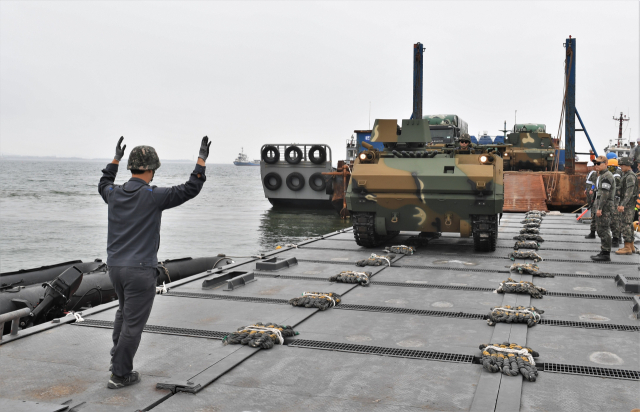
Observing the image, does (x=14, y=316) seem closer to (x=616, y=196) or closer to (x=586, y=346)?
(x=586, y=346)

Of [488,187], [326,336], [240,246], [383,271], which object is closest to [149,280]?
[326,336]

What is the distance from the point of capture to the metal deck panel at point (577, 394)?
3.80 metres

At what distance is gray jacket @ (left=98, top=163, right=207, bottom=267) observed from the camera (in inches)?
162

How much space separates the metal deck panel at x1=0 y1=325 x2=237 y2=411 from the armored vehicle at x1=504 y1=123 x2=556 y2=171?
2102 centimetres

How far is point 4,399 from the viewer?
3.81 m

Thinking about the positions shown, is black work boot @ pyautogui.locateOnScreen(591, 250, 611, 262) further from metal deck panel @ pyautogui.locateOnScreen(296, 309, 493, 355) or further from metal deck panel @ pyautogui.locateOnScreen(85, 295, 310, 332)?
metal deck panel @ pyautogui.locateOnScreen(85, 295, 310, 332)

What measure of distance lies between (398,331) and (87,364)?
106 inches

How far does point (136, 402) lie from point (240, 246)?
17086 millimetres

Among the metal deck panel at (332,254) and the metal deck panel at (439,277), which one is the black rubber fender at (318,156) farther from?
the metal deck panel at (439,277)

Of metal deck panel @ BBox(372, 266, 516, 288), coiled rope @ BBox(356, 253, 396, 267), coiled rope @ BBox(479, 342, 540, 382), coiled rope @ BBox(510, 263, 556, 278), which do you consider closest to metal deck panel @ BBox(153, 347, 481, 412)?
coiled rope @ BBox(479, 342, 540, 382)

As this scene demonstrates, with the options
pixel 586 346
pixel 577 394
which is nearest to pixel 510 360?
pixel 577 394

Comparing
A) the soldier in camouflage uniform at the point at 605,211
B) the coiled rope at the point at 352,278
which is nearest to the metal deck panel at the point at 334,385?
the coiled rope at the point at 352,278

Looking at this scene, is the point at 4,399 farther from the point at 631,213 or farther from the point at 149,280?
the point at 631,213

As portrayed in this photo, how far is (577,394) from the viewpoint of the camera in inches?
158
